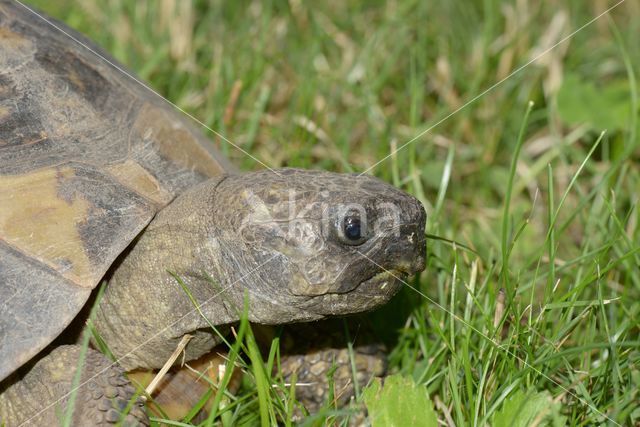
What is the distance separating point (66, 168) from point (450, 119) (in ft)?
8.95

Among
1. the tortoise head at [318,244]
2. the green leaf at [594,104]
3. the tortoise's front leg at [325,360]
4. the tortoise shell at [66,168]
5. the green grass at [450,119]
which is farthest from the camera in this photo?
the green leaf at [594,104]

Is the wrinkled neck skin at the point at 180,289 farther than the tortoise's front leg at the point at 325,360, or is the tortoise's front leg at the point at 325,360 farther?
the tortoise's front leg at the point at 325,360

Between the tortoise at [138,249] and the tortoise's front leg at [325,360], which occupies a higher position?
the tortoise at [138,249]

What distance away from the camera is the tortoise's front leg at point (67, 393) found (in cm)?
244

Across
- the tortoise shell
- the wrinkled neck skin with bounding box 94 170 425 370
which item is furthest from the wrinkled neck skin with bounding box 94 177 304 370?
the tortoise shell

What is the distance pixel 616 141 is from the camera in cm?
456

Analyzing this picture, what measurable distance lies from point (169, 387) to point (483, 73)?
9.92 feet

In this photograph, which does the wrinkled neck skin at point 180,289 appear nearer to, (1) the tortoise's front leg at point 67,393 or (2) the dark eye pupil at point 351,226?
(1) the tortoise's front leg at point 67,393

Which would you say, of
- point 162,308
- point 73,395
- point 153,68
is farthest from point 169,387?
point 153,68

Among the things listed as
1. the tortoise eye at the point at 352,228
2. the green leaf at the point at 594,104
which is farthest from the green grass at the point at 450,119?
the tortoise eye at the point at 352,228

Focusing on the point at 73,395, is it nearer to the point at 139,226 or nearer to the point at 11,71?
the point at 139,226

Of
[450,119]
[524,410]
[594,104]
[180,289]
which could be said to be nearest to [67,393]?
[180,289]

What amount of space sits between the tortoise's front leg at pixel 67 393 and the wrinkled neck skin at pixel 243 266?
0.20 m

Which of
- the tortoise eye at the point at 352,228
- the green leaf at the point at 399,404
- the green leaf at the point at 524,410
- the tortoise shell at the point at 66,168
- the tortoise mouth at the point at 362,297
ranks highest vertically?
the tortoise shell at the point at 66,168
